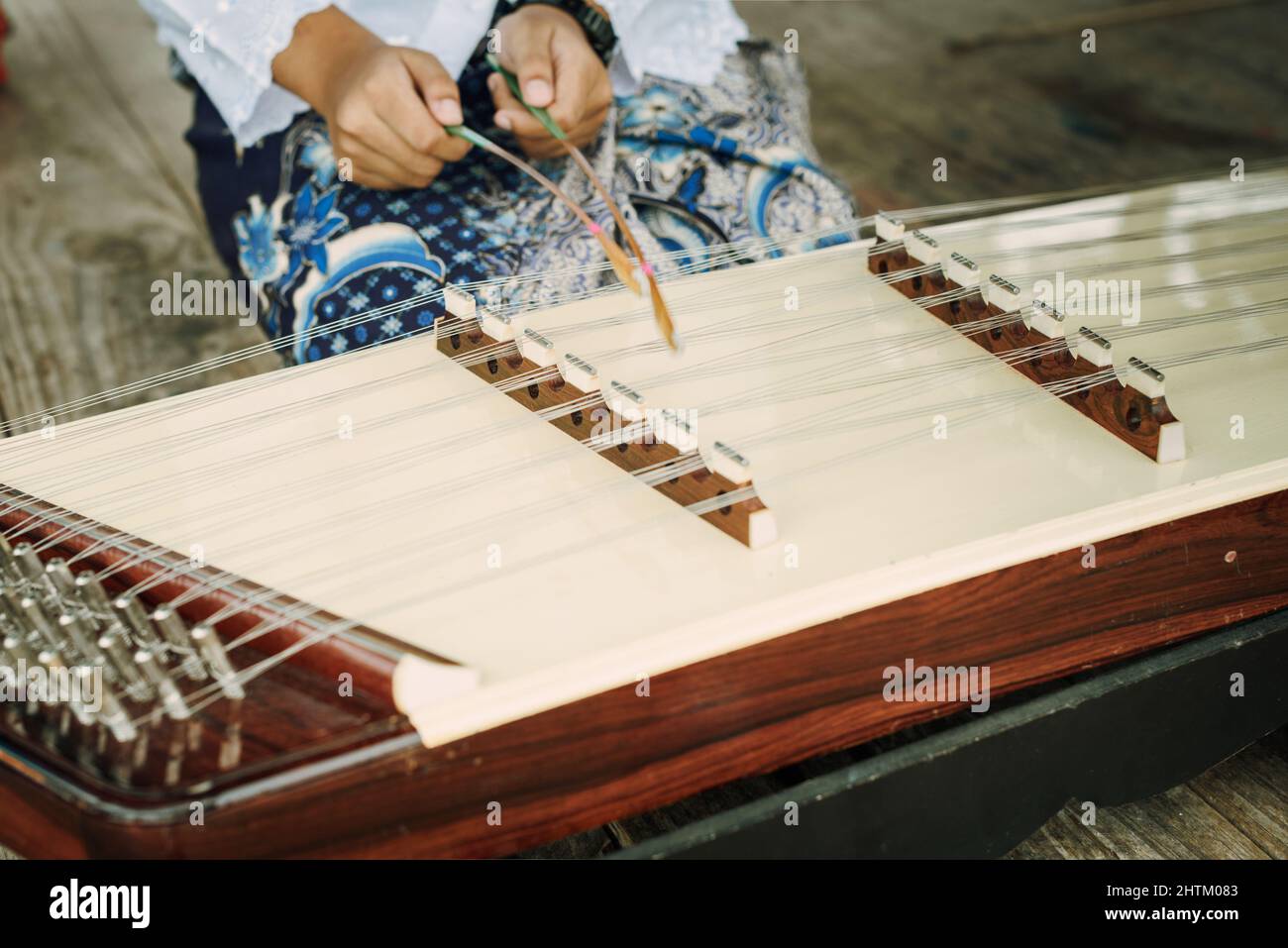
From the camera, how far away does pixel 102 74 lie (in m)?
3.67

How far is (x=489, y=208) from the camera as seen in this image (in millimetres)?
1692

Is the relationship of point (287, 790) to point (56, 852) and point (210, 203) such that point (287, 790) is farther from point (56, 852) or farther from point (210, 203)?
point (210, 203)

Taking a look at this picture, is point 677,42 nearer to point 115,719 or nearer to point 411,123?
point 411,123

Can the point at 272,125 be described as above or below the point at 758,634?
above

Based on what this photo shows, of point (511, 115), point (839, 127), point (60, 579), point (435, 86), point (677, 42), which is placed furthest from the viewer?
point (839, 127)

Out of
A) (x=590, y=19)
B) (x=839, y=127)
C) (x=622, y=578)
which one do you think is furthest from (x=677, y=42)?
(x=839, y=127)

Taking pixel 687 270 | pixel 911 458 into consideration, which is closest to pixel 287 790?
pixel 911 458

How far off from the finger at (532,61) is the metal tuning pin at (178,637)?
2.58ft

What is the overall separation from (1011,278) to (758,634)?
70cm

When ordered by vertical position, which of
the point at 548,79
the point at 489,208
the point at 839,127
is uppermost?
the point at 839,127

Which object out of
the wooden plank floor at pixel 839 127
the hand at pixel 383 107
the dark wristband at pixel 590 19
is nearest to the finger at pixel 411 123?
the hand at pixel 383 107

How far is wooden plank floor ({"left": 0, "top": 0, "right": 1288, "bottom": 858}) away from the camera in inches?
101

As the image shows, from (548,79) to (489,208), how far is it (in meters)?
0.20

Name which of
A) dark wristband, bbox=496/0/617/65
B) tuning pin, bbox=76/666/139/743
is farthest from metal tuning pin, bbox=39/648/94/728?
dark wristband, bbox=496/0/617/65
